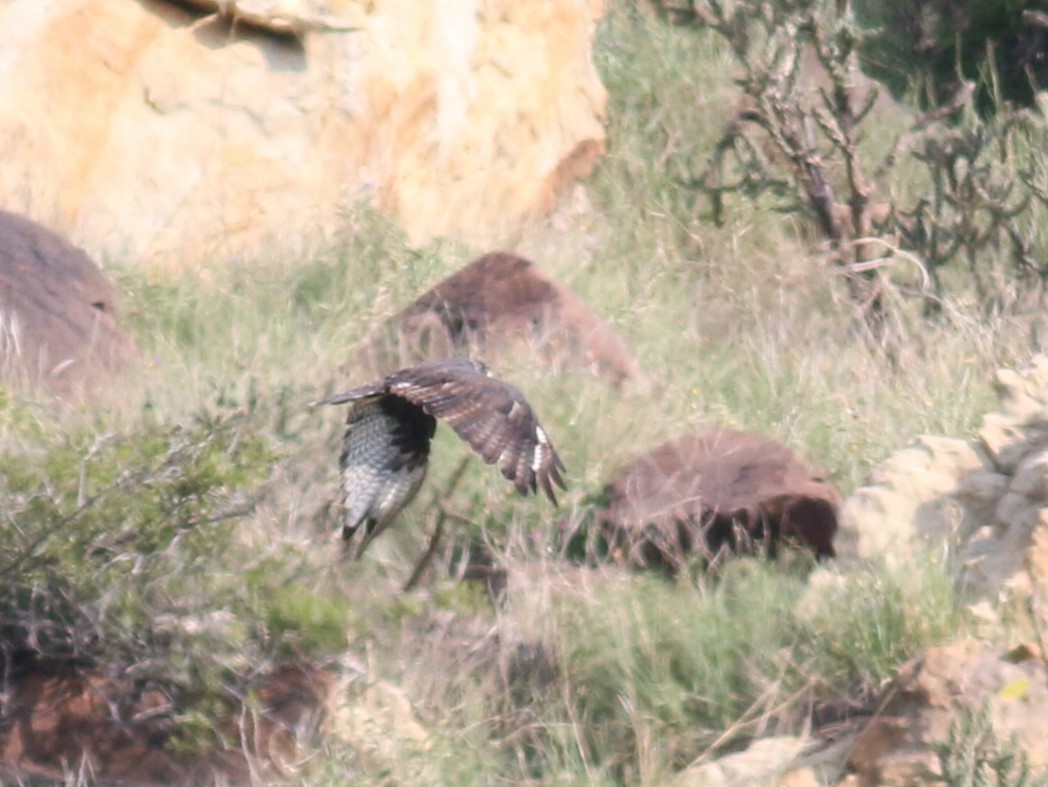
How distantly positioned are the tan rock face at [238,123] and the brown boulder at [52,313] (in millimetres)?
769

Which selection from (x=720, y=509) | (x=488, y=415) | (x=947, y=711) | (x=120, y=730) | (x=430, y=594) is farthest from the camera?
(x=720, y=509)

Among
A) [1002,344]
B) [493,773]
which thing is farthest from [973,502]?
[1002,344]

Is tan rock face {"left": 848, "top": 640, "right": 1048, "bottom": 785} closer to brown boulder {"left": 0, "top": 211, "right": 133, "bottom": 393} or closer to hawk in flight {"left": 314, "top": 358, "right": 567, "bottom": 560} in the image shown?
hawk in flight {"left": 314, "top": 358, "right": 567, "bottom": 560}

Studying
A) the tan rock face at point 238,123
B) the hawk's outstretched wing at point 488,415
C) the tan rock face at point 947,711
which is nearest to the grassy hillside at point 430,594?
the tan rock face at point 947,711

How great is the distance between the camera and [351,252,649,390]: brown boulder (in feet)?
22.7

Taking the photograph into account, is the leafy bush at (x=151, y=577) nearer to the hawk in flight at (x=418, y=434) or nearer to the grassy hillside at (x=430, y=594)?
the grassy hillside at (x=430, y=594)

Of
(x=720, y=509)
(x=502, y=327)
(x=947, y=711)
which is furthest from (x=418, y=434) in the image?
(x=947, y=711)

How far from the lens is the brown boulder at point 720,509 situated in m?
5.56

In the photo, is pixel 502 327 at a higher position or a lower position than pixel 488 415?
lower

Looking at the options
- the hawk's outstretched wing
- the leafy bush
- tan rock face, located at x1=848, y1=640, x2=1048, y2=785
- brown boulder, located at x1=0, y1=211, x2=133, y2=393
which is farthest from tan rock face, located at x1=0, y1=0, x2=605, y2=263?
tan rock face, located at x1=848, y1=640, x2=1048, y2=785

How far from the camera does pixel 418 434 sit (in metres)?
5.35

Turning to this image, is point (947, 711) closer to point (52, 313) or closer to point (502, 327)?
point (502, 327)

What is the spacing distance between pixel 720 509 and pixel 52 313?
2.71 meters

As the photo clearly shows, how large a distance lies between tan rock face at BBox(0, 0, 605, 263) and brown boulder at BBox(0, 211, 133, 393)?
2.52ft
